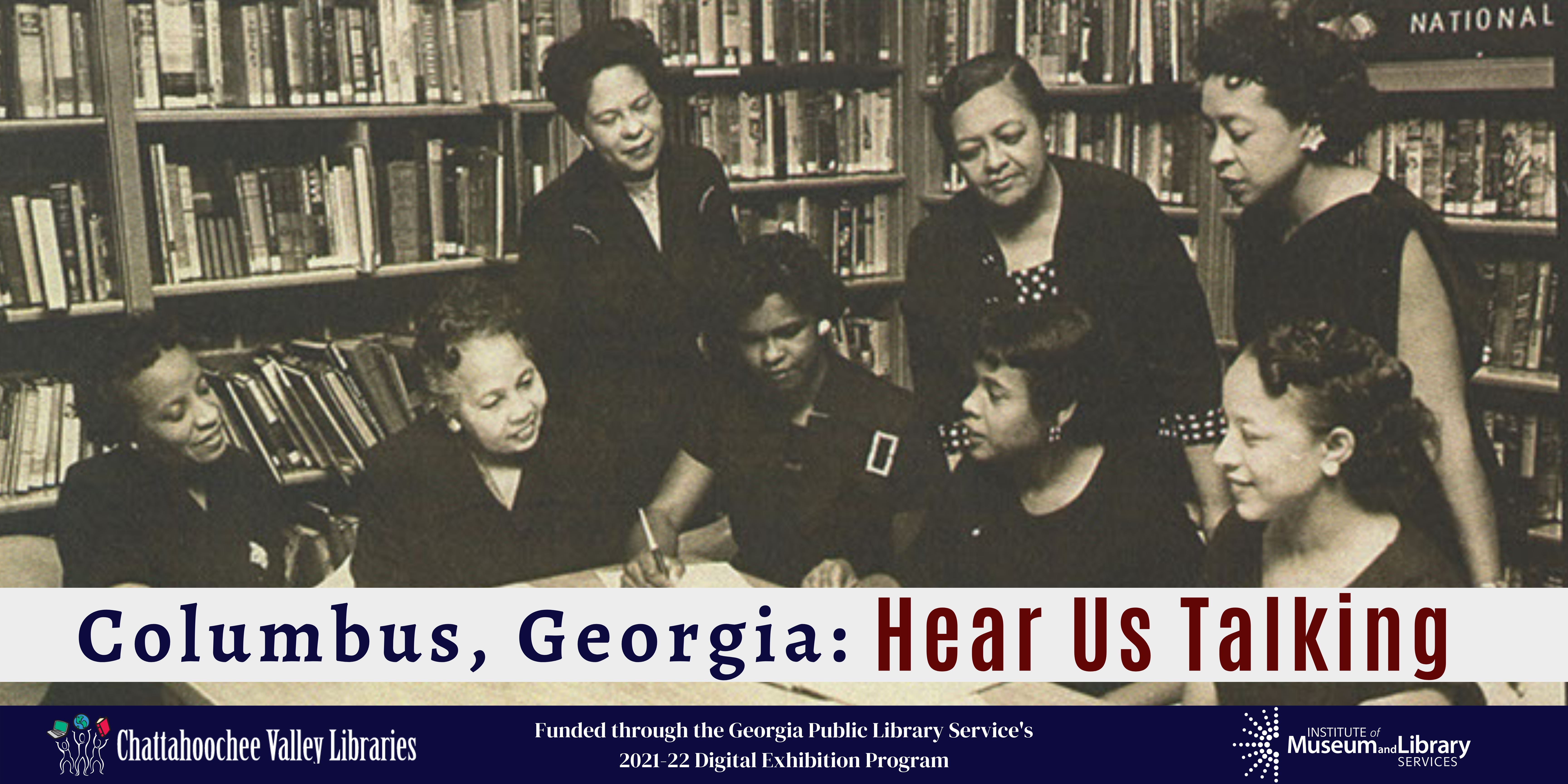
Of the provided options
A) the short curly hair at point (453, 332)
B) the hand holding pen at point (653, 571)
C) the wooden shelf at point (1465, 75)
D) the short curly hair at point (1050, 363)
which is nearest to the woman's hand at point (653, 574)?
the hand holding pen at point (653, 571)

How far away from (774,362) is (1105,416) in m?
0.47

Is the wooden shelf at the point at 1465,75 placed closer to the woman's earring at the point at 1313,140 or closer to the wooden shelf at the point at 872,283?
the woman's earring at the point at 1313,140

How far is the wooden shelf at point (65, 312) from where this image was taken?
86.4 inches

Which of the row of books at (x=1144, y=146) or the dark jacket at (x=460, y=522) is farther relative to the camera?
the row of books at (x=1144, y=146)

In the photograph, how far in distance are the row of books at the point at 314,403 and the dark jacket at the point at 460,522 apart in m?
0.47

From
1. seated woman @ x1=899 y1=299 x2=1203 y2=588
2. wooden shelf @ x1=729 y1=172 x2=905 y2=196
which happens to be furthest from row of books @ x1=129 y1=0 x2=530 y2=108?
seated woman @ x1=899 y1=299 x2=1203 y2=588

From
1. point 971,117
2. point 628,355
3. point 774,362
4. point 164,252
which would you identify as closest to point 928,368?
point 774,362

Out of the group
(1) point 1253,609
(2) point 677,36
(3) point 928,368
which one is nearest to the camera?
(1) point 1253,609

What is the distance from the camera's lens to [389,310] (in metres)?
2.53

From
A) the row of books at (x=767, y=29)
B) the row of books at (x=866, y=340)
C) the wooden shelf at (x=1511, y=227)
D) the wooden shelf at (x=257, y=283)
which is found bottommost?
the row of books at (x=866, y=340)

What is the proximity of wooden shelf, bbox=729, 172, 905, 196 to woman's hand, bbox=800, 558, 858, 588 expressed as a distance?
84 centimetres

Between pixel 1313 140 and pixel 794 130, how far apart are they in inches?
41.9
